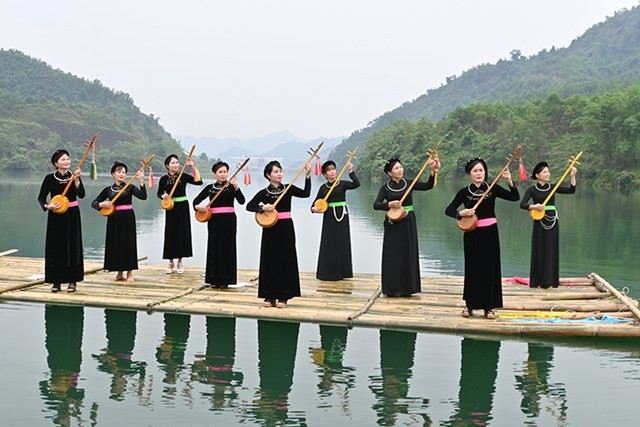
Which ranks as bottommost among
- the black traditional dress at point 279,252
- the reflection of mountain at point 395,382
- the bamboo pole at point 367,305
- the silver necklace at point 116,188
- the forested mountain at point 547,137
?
the reflection of mountain at point 395,382

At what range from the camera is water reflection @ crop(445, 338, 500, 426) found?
6.03m

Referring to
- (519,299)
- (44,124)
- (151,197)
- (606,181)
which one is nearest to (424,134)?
(606,181)

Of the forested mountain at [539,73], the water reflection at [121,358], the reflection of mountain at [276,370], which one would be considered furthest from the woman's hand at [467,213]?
the forested mountain at [539,73]

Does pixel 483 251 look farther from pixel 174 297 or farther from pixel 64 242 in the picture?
pixel 64 242

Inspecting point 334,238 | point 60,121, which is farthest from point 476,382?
point 60,121

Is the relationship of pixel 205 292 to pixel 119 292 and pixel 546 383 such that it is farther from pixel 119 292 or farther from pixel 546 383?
pixel 546 383

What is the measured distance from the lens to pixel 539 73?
119938 mm

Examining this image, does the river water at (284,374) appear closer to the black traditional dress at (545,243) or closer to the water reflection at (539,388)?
the water reflection at (539,388)

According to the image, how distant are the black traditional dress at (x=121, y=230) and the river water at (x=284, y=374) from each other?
1154 mm

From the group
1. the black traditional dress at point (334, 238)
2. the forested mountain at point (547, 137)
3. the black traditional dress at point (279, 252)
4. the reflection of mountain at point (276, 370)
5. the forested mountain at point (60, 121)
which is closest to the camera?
the reflection of mountain at point (276, 370)

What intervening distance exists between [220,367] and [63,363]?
4.68ft

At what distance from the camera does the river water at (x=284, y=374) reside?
19.8ft

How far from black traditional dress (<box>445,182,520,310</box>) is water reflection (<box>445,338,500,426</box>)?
564mm

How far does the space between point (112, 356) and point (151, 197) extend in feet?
105
